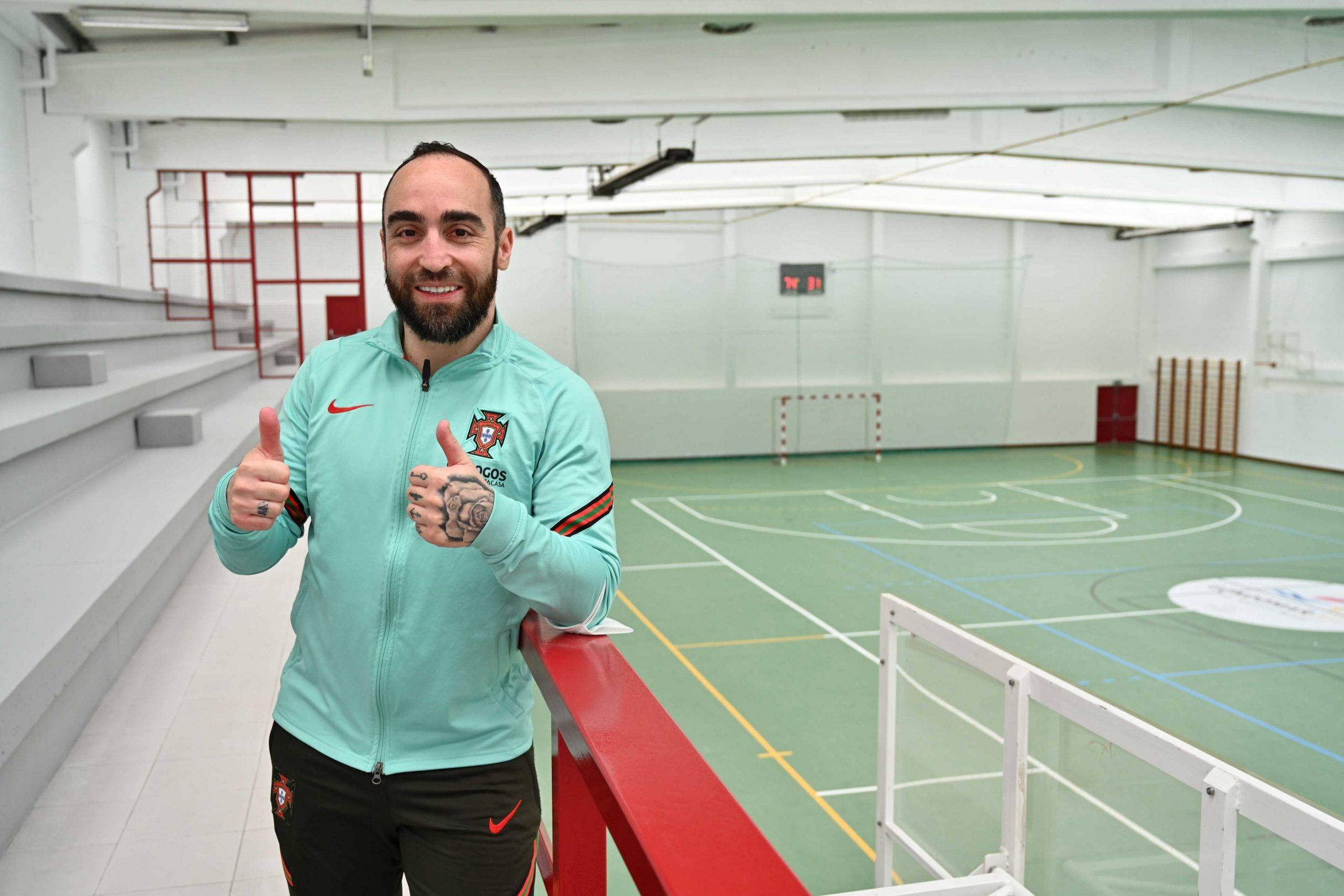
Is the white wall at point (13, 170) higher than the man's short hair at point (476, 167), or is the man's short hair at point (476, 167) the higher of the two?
the white wall at point (13, 170)

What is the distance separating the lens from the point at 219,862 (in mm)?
3168

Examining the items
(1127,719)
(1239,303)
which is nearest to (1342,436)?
(1239,303)

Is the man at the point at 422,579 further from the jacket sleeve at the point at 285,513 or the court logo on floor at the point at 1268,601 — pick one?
the court logo on floor at the point at 1268,601

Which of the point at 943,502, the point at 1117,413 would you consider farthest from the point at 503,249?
the point at 1117,413

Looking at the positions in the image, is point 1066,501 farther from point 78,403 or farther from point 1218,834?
point 78,403

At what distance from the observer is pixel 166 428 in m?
6.30

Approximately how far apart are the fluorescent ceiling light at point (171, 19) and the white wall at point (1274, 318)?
51.3 ft

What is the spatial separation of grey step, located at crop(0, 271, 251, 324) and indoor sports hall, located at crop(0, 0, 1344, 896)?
77 mm

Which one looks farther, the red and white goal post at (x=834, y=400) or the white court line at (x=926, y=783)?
the red and white goal post at (x=834, y=400)

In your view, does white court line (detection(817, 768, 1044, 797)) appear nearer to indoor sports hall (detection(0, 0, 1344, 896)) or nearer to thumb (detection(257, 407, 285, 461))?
indoor sports hall (detection(0, 0, 1344, 896))

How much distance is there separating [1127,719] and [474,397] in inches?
85.0

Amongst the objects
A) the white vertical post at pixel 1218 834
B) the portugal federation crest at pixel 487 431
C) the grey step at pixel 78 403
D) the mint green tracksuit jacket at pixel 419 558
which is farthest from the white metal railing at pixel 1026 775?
the grey step at pixel 78 403

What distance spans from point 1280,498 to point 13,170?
49.8ft

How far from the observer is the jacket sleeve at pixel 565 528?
1545 millimetres
